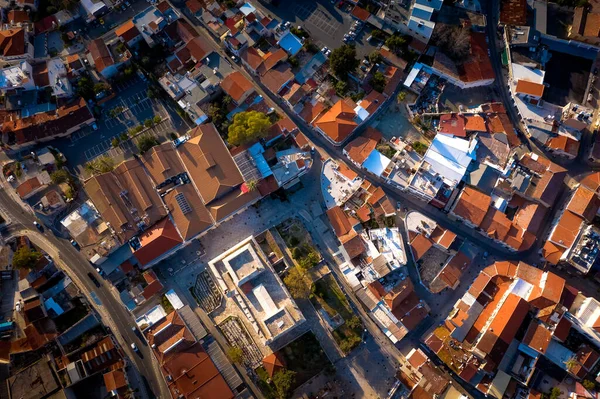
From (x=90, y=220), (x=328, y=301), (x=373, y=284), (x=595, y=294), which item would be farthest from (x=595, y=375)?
(x=90, y=220)

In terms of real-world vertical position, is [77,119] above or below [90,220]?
above

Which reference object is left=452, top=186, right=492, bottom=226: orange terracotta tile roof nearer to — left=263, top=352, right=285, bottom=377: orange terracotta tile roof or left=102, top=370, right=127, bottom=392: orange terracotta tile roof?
left=263, top=352, right=285, bottom=377: orange terracotta tile roof

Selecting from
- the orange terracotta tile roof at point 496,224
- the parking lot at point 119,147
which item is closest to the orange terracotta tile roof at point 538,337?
Answer: the orange terracotta tile roof at point 496,224

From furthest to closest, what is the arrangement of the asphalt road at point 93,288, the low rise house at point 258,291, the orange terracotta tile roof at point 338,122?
the orange terracotta tile roof at point 338,122 < the asphalt road at point 93,288 < the low rise house at point 258,291

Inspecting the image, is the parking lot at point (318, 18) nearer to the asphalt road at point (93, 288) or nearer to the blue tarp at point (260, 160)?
the blue tarp at point (260, 160)

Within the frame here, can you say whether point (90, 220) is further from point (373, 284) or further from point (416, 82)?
point (416, 82)

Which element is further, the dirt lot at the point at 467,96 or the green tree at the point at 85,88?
the dirt lot at the point at 467,96
